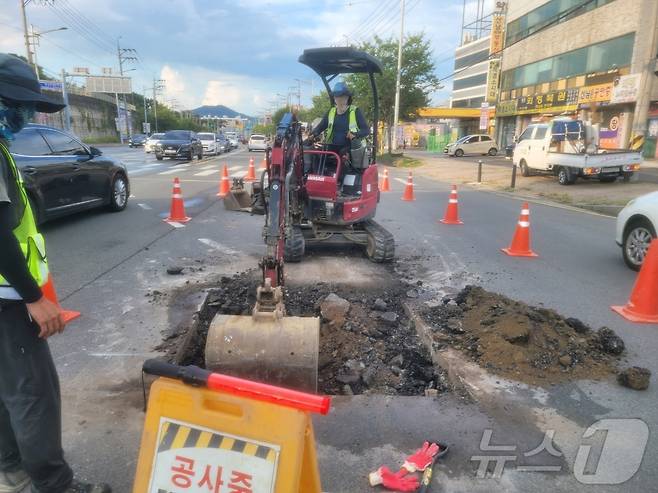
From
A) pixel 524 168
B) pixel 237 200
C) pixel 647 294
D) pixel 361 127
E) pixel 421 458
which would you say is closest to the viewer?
pixel 421 458

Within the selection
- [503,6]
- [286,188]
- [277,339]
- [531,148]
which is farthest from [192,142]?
[503,6]

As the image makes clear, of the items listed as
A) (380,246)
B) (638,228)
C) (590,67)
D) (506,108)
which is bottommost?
(380,246)

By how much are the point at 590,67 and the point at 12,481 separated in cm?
3362

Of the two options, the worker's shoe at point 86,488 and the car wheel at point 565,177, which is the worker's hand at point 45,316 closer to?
the worker's shoe at point 86,488

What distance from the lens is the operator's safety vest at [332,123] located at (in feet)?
24.3

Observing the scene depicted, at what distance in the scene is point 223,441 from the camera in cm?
189

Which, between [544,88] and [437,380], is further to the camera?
[544,88]

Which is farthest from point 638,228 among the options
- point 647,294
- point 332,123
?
point 332,123

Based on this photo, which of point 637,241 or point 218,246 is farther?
point 218,246

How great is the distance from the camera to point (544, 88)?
34469mm

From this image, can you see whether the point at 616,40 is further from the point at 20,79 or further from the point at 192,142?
the point at 20,79

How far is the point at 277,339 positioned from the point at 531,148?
65.6 feet

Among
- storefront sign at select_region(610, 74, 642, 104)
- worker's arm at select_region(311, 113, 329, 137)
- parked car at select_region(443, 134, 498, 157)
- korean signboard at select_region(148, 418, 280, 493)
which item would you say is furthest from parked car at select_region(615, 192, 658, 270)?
parked car at select_region(443, 134, 498, 157)

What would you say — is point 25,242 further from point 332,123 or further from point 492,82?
point 492,82
